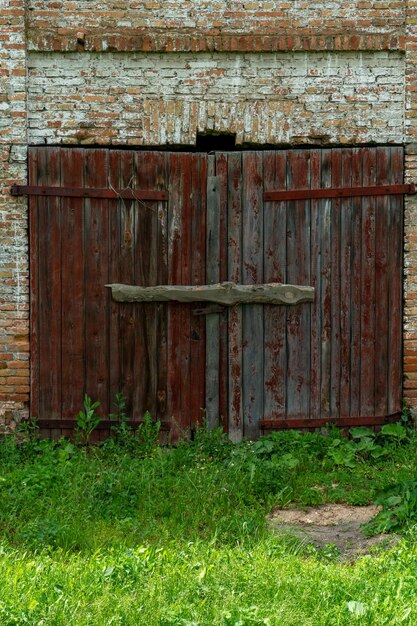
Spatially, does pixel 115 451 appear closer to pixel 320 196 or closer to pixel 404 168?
pixel 320 196

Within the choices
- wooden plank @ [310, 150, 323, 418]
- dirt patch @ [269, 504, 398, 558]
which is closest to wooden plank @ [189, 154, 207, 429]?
wooden plank @ [310, 150, 323, 418]

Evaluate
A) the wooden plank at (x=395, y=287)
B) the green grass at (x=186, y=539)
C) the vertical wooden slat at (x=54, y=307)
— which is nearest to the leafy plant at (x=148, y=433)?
the green grass at (x=186, y=539)

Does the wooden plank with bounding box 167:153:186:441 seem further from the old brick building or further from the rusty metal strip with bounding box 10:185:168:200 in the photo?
the old brick building

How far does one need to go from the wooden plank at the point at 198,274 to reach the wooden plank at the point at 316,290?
2.73 feet

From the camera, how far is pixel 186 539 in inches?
235

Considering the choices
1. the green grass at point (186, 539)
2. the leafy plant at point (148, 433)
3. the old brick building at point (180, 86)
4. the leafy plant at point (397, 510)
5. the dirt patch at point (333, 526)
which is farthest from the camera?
the old brick building at point (180, 86)

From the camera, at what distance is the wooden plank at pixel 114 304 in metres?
8.00

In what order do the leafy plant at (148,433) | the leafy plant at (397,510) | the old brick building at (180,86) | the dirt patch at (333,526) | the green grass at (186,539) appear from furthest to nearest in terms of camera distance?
1. the old brick building at (180,86)
2. the leafy plant at (148,433)
3. the leafy plant at (397,510)
4. the dirt patch at (333,526)
5. the green grass at (186,539)

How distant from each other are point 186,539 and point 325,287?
9.52 ft

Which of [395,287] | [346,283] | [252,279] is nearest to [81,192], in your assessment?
[252,279]

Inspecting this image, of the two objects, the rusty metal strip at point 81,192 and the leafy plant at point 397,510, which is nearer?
the leafy plant at point 397,510

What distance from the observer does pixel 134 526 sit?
6.13 meters

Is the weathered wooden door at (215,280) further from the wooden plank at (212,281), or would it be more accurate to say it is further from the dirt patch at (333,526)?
the dirt patch at (333,526)

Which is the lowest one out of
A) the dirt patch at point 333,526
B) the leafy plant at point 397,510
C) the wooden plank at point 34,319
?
the dirt patch at point 333,526
